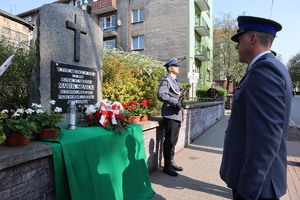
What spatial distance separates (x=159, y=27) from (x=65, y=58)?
1776cm

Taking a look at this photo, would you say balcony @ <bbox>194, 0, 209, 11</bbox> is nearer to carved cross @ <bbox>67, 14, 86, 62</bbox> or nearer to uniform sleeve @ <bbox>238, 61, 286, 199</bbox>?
carved cross @ <bbox>67, 14, 86, 62</bbox>

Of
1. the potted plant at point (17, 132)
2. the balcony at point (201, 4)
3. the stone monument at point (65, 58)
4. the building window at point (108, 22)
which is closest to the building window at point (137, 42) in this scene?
the building window at point (108, 22)

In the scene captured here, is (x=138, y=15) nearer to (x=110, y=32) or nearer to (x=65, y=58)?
(x=110, y=32)

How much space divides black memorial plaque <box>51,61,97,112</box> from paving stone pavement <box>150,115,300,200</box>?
2.02m

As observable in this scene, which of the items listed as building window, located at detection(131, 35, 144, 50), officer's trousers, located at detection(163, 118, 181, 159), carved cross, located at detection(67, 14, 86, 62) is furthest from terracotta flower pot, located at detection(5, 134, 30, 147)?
building window, located at detection(131, 35, 144, 50)

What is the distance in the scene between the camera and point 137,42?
2166 cm

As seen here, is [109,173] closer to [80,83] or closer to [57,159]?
[57,159]

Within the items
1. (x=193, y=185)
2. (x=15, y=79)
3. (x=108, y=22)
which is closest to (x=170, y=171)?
(x=193, y=185)

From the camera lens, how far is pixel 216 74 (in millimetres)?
27969

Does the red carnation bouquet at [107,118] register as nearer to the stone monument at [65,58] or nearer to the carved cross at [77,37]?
the stone monument at [65,58]

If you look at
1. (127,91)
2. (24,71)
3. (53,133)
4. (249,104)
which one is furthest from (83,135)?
(127,91)

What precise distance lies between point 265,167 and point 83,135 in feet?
6.73

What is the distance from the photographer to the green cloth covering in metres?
2.30

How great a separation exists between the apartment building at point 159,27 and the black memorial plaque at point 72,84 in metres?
15.0
